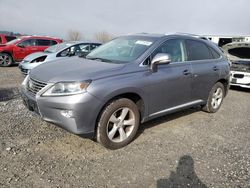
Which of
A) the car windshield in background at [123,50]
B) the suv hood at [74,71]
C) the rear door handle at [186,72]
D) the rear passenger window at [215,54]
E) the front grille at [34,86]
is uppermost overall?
the car windshield in background at [123,50]

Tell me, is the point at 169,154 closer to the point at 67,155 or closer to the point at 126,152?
the point at 126,152

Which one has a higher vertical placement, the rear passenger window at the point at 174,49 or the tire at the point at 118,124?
the rear passenger window at the point at 174,49

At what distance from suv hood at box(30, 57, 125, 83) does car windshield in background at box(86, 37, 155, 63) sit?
0.96 ft

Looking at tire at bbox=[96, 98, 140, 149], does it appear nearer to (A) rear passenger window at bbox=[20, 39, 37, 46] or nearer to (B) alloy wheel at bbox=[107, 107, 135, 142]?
(B) alloy wheel at bbox=[107, 107, 135, 142]

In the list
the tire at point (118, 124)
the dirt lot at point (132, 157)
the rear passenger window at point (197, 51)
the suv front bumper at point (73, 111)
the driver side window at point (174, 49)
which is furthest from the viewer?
A: the rear passenger window at point (197, 51)

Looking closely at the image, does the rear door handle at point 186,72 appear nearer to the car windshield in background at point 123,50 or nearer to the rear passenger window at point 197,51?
the rear passenger window at point 197,51

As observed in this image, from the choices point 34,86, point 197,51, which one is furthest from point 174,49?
point 34,86

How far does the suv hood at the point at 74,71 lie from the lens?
315 centimetres

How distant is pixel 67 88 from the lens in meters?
3.07

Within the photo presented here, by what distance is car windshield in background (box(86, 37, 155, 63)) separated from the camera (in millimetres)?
3822

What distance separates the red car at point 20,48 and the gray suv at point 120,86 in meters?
8.63

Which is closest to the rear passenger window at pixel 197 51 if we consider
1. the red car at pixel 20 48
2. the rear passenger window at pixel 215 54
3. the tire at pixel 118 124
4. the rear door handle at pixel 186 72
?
the rear passenger window at pixel 215 54

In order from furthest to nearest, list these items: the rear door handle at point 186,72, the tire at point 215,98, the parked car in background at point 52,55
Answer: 1. the parked car in background at point 52,55
2. the tire at point 215,98
3. the rear door handle at point 186,72

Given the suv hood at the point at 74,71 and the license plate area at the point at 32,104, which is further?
the license plate area at the point at 32,104
